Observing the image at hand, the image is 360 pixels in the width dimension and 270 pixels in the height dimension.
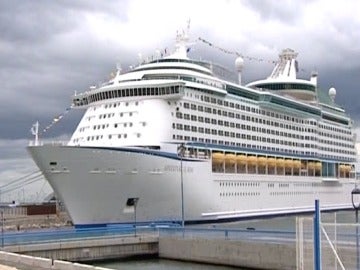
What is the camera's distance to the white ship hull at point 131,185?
4247cm

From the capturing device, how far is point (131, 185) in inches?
1734

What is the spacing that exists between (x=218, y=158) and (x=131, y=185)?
12.5m

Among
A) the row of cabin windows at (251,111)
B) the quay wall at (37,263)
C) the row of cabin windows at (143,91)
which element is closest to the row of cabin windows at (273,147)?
the row of cabin windows at (251,111)

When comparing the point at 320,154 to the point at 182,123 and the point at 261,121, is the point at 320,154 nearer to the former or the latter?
the point at 261,121

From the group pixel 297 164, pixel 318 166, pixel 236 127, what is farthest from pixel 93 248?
pixel 318 166

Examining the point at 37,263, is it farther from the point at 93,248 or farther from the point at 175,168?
the point at 175,168

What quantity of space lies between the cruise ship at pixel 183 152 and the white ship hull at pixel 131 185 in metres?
0.07

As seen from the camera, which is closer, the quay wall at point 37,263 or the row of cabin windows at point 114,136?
the quay wall at point 37,263

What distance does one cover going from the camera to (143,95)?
50750 mm

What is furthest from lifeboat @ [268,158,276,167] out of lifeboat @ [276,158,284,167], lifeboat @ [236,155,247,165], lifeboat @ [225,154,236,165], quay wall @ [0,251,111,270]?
quay wall @ [0,251,111,270]

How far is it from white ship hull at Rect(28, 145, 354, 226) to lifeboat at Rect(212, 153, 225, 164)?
1.26 m

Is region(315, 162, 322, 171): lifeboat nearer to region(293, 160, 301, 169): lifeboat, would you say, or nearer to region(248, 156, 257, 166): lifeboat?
region(293, 160, 301, 169): lifeboat

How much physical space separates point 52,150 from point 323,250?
28406 mm

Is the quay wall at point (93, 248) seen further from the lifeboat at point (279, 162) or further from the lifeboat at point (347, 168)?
the lifeboat at point (347, 168)
